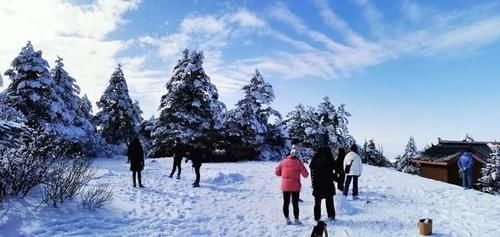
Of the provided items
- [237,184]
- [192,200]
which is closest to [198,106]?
[237,184]

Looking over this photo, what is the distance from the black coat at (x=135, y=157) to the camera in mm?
14953

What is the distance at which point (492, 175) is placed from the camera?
3434cm

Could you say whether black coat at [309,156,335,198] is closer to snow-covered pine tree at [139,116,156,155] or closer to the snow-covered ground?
the snow-covered ground

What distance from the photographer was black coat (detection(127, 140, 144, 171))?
49.1 feet

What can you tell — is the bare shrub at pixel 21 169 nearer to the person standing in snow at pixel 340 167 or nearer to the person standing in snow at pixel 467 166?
the person standing in snow at pixel 340 167

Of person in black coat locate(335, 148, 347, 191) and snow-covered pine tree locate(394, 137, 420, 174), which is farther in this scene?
snow-covered pine tree locate(394, 137, 420, 174)

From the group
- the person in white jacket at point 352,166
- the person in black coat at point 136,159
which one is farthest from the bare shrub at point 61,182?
the person in white jacket at point 352,166

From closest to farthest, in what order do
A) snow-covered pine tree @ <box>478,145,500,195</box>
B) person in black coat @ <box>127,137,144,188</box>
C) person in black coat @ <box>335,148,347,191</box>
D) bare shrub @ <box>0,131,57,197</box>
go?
bare shrub @ <box>0,131,57,197</box> < person in black coat @ <box>335,148,347,191</box> < person in black coat @ <box>127,137,144,188</box> < snow-covered pine tree @ <box>478,145,500,195</box>

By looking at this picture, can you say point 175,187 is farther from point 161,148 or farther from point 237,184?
point 161,148

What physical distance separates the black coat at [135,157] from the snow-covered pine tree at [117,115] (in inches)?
919

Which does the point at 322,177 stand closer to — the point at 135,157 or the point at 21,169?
the point at 21,169

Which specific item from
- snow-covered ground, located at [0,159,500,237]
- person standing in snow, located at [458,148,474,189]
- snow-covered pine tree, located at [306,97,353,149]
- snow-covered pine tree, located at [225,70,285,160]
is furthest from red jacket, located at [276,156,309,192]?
snow-covered pine tree, located at [306,97,353,149]

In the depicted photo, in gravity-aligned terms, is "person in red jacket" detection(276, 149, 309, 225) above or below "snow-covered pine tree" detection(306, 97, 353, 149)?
below

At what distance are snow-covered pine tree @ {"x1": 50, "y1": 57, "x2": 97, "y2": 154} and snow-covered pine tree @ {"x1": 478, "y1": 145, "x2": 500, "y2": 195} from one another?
101ft
